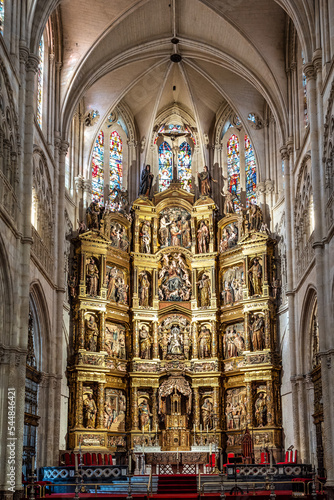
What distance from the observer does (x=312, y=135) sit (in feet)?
84.0

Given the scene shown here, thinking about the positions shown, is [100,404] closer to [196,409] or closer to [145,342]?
[145,342]

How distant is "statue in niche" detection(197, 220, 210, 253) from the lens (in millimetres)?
37272

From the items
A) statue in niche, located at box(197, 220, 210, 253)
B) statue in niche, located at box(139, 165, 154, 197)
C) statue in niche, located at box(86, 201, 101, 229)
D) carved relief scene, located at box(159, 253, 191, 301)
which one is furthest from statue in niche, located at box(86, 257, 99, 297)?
statue in niche, located at box(197, 220, 210, 253)

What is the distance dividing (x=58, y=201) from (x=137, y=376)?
933 cm

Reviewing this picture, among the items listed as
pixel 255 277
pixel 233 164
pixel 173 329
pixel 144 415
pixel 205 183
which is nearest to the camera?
pixel 144 415

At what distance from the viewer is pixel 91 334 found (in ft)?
110

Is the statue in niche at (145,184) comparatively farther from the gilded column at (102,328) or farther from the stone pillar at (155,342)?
the gilded column at (102,328)

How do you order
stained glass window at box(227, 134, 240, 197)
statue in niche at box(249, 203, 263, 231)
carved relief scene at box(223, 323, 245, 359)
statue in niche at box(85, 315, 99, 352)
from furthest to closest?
stained glass window at box(227, 134, 240, 197) → statue in niche at box(249, 203, 263, 231) → carved relief scene at box(223, 323, 245, 359) → statue in niche at box(85, 315, 99, 352)

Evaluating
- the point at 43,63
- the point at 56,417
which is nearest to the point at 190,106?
the point at 43,63

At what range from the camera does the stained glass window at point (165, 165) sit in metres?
40.1

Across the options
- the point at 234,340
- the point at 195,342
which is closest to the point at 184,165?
the point at 195,342

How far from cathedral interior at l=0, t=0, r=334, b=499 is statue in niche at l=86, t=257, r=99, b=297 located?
73 mm

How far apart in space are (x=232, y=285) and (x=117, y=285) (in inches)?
225

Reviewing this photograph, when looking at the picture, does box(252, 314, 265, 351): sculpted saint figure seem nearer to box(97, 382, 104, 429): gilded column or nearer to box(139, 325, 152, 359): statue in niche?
box(139, 325, 152, 359): statue in niche
